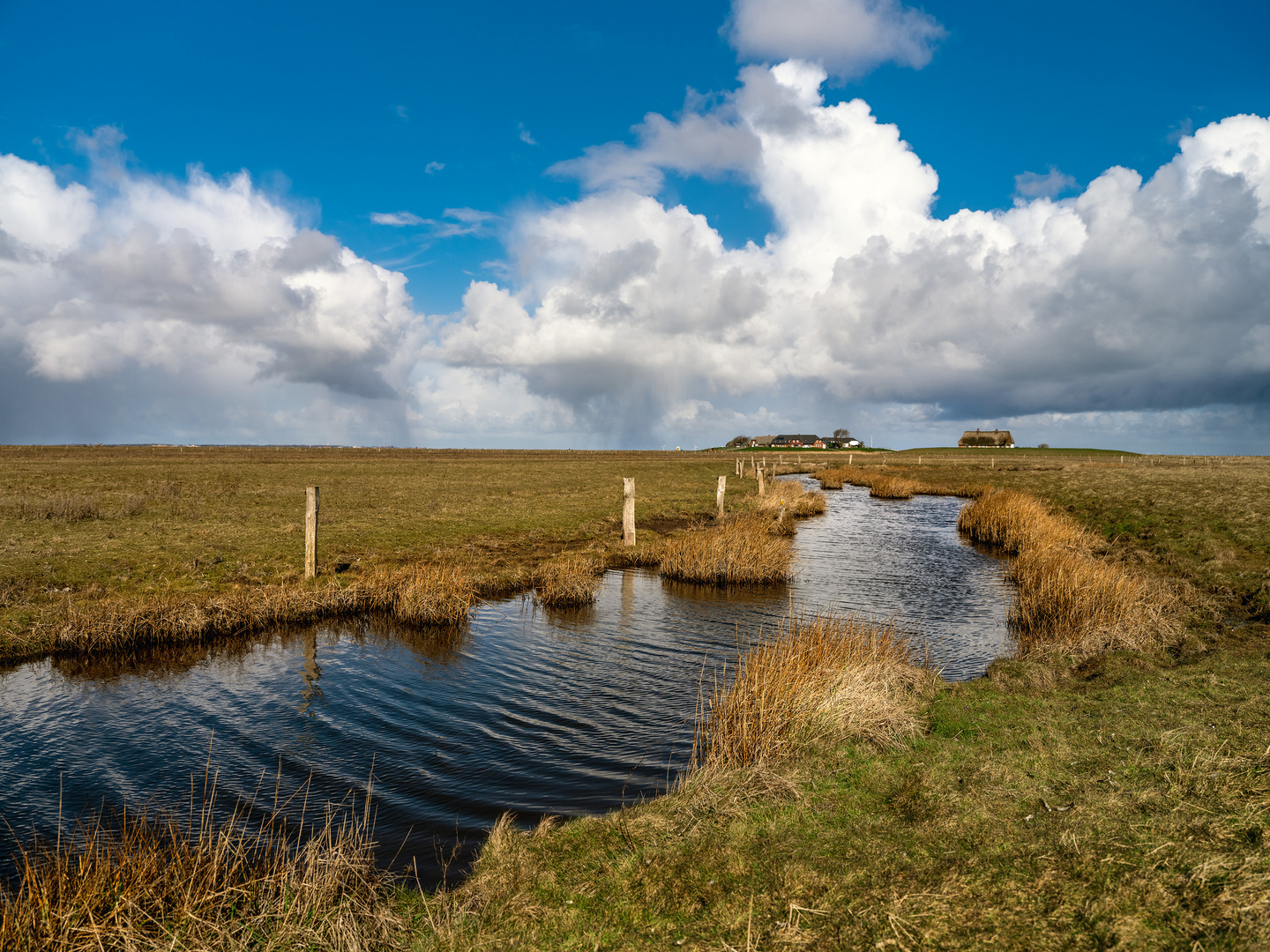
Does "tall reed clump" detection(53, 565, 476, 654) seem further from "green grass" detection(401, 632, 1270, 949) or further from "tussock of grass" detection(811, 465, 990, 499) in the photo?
"tussock of grass" detection(811, 465, 990, 499)

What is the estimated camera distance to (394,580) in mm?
17531

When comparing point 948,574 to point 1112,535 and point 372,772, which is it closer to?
point 1112,535

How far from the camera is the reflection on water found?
8.64 meters

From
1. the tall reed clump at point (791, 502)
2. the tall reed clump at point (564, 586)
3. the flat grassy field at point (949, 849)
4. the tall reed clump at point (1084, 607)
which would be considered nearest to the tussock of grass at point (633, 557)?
the tall reed clump at point (564, 586)

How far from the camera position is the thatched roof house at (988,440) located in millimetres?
159875

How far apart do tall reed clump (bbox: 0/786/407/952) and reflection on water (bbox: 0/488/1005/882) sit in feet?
5.19

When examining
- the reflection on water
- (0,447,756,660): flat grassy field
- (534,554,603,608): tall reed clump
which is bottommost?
the reflection on water

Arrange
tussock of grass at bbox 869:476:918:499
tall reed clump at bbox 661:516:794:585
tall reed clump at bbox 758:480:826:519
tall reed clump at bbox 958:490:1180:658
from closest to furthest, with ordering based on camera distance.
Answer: tall reed clump at bbox 958:490:1180:658 → tall reed clump at bbox 661:516:794:585 → tall reed clump at bbox 758:480:826:519 → tussock of grass at bbox 869:476:918:499

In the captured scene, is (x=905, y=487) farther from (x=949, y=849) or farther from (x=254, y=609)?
(x=949, y=849)

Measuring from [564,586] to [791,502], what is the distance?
22325mm

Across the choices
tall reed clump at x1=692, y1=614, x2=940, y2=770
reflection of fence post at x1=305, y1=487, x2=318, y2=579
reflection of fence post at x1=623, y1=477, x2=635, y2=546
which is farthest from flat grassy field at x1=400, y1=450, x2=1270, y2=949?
reflection of fence post at x1=623, y1=477, x2=635, y2=546

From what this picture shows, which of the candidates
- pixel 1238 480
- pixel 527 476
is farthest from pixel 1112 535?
pixel 527 476

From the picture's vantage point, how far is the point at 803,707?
29.0 feet

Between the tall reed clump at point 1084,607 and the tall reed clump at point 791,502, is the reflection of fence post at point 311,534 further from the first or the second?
the tall reed clump at point 791,502
